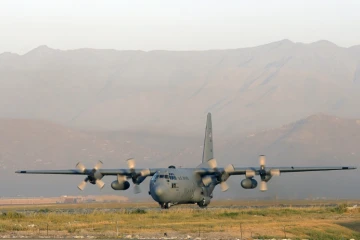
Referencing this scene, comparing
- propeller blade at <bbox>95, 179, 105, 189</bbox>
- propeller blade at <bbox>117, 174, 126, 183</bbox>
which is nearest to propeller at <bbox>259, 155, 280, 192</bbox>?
propeller blade at <bbox>117, 174, 126, 183</bbox>

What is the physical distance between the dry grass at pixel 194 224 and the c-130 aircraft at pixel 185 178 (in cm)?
206

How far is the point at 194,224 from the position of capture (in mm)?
60125

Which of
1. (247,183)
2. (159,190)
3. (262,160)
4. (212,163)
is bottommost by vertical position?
(159,190)

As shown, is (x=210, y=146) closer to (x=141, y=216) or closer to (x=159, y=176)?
(x=159, y=176)

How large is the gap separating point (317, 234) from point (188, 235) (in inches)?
395

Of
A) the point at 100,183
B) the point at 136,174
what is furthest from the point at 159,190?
the point at 100,183

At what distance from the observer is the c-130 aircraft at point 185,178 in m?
71.7

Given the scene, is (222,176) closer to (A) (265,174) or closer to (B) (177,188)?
(A) (265,174)

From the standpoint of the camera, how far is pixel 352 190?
598 ft

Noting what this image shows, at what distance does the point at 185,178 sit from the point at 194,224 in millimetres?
14580

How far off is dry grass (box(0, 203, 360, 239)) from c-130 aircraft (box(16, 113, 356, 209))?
206cm

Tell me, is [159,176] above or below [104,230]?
above

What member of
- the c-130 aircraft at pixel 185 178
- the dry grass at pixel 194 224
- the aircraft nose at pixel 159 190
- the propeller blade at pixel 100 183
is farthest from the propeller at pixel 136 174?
the aircraft nose at pixel 159 190

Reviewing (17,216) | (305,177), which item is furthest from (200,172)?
(305,177)
